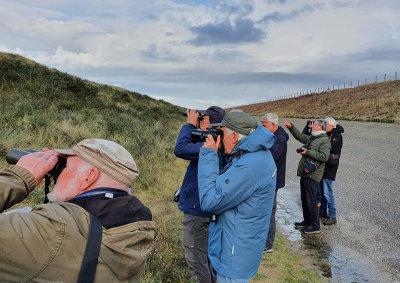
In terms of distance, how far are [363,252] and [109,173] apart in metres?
4.71

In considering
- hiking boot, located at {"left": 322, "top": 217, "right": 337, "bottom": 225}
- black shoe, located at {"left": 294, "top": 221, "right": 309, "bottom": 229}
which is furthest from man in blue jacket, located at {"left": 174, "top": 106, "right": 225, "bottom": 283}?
hiking boot, located at {"left": 322, "top": 217, "right": 337, "bottom": 225}

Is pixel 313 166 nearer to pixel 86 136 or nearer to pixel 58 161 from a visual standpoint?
pixel 58 161

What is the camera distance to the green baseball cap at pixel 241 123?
2.66 metres

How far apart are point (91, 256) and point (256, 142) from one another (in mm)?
1596

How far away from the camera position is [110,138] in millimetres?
10008

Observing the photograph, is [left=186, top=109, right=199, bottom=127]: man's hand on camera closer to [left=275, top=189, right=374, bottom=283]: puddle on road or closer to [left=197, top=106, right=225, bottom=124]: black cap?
[left=197, top=106, right=225, bottom=124]: black cap

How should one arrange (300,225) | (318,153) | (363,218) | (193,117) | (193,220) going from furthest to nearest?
(363,218) → (300,225) → (318,153) → (193,117) → (193,220)

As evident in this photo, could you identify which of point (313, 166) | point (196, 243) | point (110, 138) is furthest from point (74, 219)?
point (110, 138)

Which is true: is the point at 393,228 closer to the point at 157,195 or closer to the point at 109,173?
the point at 157,195

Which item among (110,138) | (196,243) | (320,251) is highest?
(110,138)

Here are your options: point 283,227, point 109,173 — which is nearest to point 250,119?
point 109,173

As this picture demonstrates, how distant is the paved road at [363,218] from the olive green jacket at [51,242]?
3.72 metres

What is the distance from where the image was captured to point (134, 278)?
147 cm

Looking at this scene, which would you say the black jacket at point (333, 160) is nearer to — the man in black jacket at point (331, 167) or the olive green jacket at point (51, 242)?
the man in black jacket at point (331, 167)
